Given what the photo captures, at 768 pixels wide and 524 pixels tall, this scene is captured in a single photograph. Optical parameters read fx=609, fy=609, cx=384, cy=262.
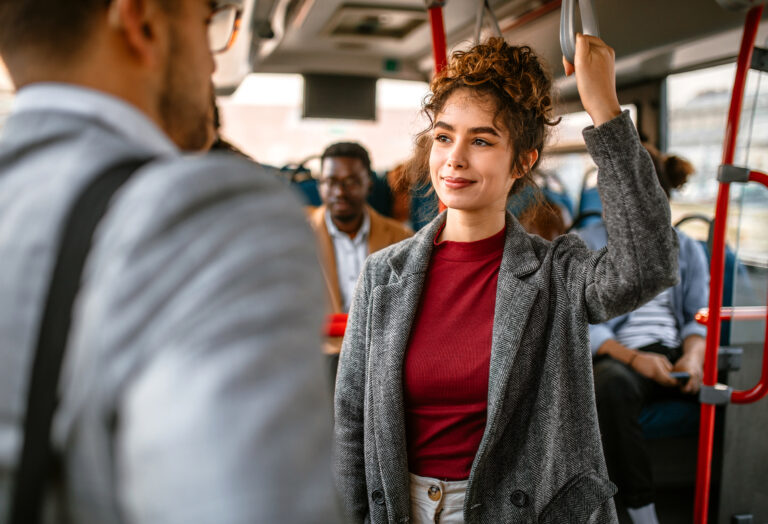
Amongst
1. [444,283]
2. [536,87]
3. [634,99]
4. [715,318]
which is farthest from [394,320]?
[634,99]

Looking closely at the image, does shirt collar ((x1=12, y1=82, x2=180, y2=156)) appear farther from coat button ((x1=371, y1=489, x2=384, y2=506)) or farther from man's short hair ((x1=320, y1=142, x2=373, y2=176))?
man's short hair ((x1=320, y1=142, x2=373, y2=176))

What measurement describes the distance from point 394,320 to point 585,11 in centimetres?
79

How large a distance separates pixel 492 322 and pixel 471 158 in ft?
1.28

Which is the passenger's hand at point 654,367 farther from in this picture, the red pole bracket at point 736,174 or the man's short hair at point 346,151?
the man's short hair at point 346,151

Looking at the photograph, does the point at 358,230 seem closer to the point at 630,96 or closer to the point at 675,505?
the point at 630,96

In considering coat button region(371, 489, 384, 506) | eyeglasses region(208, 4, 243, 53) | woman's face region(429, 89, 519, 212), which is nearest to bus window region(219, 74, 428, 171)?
woman's face region(429, 89, 519, 212)

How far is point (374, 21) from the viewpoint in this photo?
405 cm

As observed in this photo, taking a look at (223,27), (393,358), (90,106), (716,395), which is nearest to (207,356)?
(90,106)

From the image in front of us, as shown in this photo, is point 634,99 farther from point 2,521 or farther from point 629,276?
point 2,521

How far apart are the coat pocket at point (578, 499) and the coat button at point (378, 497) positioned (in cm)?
35

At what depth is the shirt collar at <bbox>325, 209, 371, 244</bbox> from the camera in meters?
4.22

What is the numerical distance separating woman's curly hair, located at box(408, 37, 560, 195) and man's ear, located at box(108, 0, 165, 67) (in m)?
1.00

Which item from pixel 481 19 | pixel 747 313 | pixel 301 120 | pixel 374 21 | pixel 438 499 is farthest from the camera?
pixel 301 120

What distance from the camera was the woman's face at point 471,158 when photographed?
1430 millimetres
